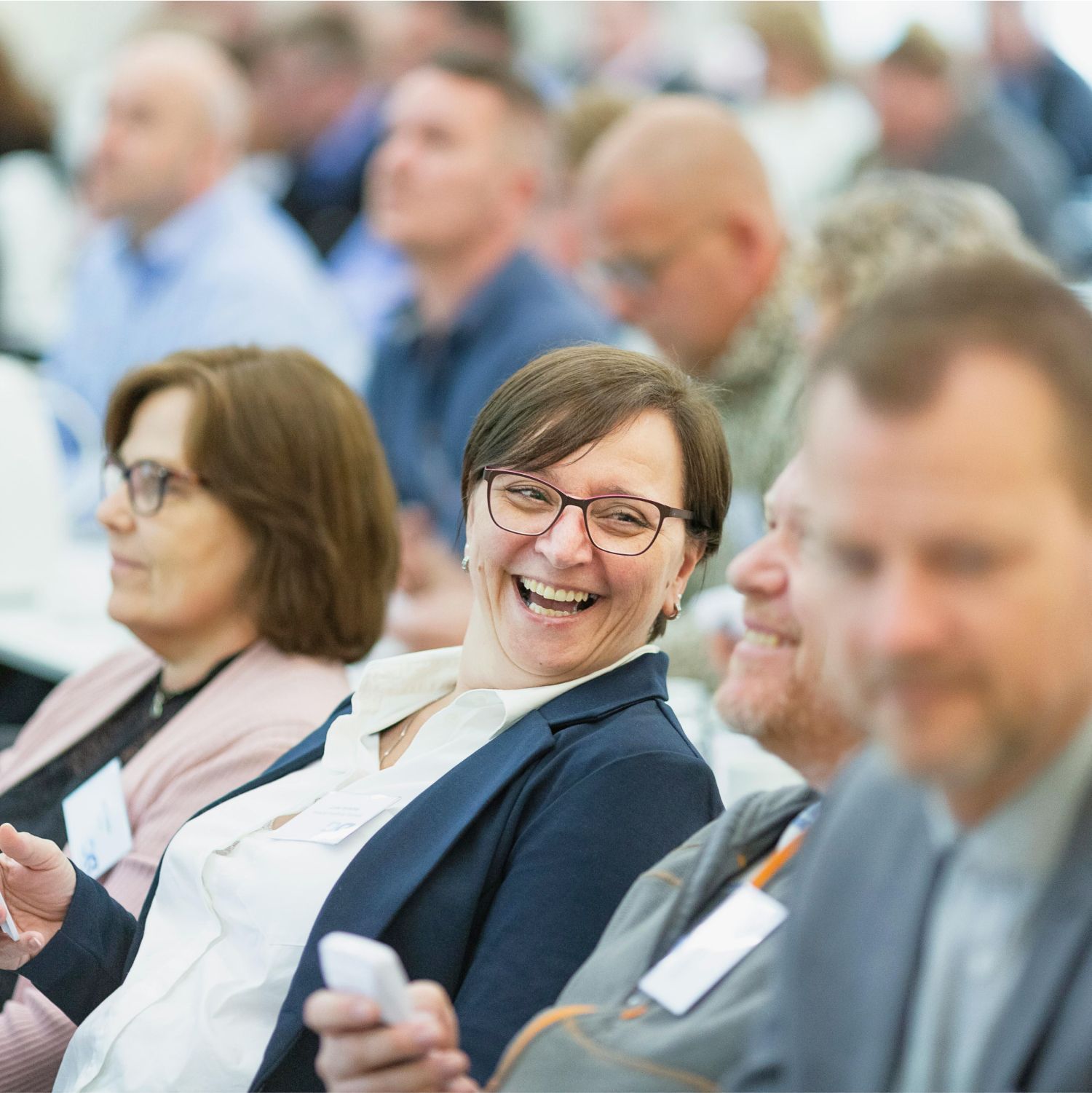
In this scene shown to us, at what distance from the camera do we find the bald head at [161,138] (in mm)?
4977

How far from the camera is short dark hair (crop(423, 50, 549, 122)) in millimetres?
4395

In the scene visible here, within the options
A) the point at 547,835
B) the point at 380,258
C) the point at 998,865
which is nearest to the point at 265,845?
the point at 547,835

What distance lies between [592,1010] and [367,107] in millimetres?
6355

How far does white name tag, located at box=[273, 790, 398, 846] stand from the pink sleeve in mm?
319

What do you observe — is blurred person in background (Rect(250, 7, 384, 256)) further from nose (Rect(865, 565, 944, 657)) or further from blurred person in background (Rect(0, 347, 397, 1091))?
→ nose (Rect(865, 565, 944, 657))

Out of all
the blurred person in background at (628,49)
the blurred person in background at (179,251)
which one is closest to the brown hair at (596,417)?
the blurred person in background at (179,251)

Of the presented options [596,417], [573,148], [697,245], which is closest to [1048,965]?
[596,417]

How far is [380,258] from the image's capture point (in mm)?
6062

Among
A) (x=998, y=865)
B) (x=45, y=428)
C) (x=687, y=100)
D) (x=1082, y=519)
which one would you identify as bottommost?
(x=45, y=428)

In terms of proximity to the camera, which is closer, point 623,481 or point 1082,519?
point 1082,519

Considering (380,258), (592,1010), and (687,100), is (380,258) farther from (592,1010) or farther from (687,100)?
(592,1010)

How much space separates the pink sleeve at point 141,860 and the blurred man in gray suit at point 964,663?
1.13m

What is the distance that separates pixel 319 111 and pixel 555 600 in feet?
20.0

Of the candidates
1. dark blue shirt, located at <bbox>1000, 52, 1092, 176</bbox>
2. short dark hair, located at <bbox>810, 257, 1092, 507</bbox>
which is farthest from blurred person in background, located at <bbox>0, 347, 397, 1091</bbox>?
dark blue shirt, located at <bbox>1000, 52, 1092, 176</bbox>
